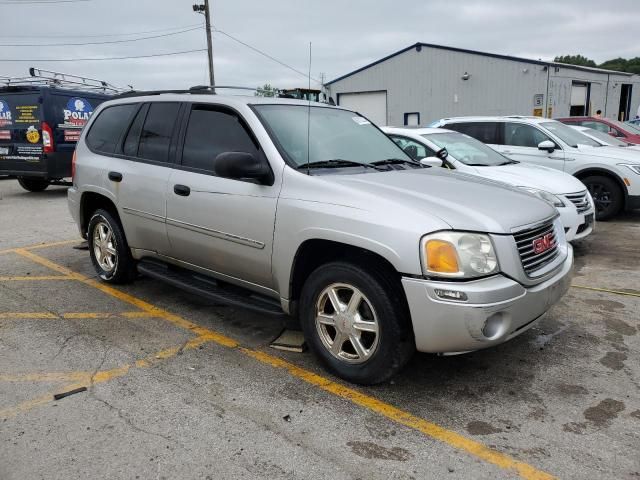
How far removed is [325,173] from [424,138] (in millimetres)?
4206

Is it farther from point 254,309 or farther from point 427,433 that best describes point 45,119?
point 427,433

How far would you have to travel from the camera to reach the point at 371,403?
3.17 meters

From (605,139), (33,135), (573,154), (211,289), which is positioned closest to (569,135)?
(573,154)

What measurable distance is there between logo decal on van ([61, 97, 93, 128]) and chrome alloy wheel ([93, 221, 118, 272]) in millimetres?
7583

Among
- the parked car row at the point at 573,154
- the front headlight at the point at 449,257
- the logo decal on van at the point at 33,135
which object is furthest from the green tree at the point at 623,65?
the front headlight at the point at 449,257

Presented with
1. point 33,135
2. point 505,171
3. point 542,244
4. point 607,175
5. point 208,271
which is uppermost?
point 33,135

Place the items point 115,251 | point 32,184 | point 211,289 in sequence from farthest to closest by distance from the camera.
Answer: point 32,184, point 115,251, point 211,289

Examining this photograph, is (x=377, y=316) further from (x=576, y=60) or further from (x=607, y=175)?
(x=576, y=60)

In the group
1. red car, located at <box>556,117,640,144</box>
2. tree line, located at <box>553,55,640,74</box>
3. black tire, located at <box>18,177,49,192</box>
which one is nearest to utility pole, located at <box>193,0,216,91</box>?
black tire, located at <box>18,177,49,192</box>

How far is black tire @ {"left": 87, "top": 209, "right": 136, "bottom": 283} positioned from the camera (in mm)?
5055

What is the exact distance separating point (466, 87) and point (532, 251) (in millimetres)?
24206

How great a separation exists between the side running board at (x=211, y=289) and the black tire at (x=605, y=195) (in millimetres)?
7195

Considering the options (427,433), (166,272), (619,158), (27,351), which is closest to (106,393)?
(27,351)

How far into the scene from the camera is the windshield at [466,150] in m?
7.38
